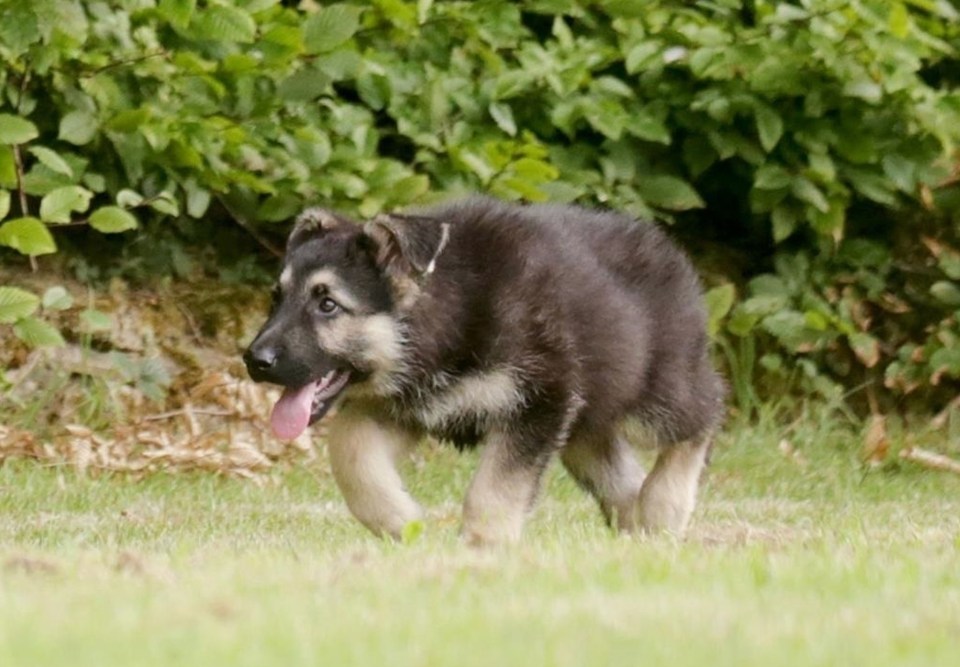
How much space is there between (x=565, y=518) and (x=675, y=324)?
106 cm

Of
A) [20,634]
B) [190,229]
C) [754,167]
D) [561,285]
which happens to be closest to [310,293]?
[561,285]

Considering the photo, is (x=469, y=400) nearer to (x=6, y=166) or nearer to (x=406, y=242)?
(x=406, y=242)

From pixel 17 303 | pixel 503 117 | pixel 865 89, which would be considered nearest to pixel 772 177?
pixel 865 89

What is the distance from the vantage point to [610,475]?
7.68 metres

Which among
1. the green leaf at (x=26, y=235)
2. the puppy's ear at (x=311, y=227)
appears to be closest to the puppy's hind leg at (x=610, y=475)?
the puppy's ear at (x=311, y=227)

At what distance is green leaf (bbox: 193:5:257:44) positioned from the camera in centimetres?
870

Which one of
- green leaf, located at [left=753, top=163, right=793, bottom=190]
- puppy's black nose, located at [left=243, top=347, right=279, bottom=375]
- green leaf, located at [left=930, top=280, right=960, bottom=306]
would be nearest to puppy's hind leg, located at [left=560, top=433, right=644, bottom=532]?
puppy's black nose, located at [left=243, top=347, right=279, bottom=375]

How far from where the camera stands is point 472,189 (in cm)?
966

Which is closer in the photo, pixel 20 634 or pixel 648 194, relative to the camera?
pixel 20 634

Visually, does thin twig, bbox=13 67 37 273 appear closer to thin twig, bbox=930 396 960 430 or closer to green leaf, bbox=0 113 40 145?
green leaf, bbox=0 113 40 145

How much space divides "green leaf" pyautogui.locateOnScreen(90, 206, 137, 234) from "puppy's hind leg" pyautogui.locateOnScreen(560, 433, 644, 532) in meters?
2.09

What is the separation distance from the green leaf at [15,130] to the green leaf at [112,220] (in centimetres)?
42

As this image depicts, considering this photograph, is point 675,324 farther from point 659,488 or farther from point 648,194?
point 648,194

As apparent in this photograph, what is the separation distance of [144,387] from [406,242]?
328cm
